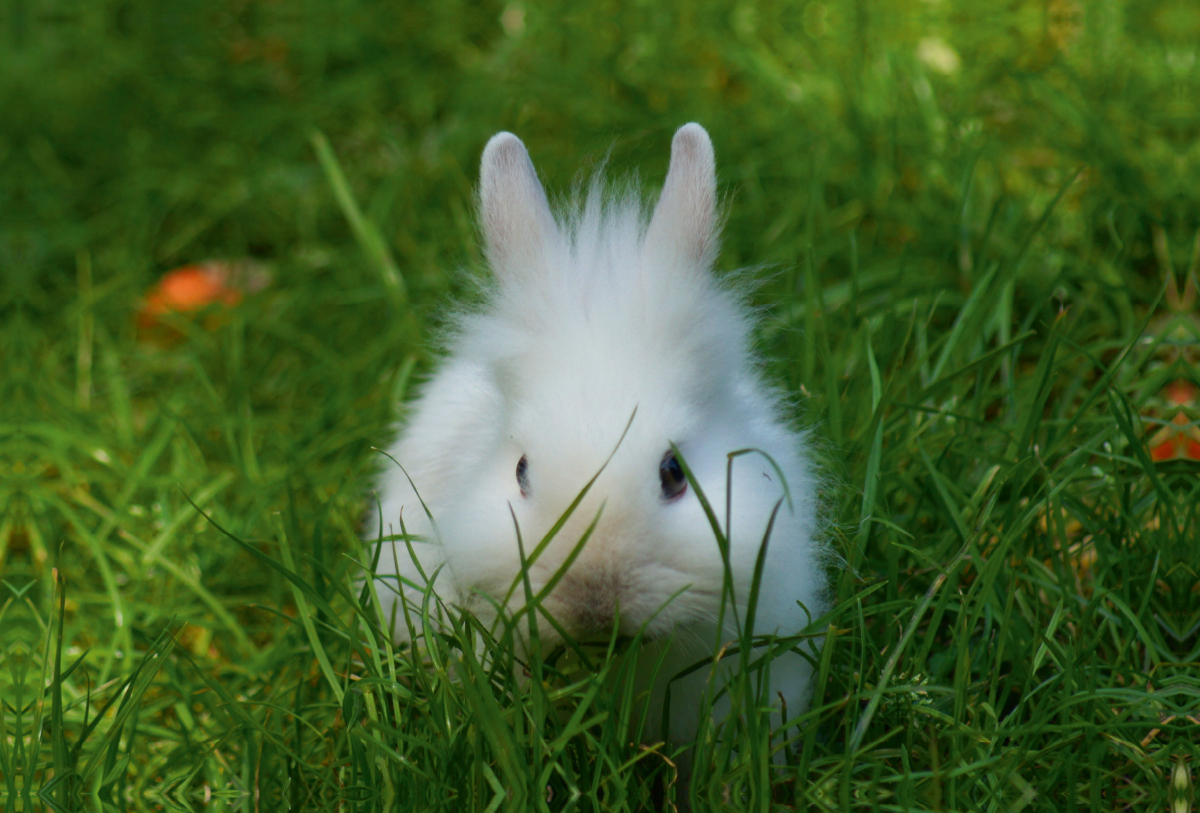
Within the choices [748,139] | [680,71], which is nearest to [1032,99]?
[748,139]

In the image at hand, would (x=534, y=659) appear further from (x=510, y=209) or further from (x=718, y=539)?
(x=510, y=209)

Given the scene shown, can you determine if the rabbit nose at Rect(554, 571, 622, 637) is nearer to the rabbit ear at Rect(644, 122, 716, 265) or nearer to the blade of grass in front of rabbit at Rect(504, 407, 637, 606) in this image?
the blade of grass in front of rabbit at Rect(504, 407, 637, 606)

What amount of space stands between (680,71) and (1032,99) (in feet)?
5.52

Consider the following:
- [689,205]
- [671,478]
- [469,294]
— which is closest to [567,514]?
[671,478]

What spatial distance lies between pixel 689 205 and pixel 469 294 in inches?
32.5

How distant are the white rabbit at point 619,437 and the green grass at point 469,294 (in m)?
0.19

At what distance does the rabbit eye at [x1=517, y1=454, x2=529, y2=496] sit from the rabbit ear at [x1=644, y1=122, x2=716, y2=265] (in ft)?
1.95

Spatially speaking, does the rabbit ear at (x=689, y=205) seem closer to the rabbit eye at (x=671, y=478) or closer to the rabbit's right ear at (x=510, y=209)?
the rabbit's right ear at (x=510, y=209)

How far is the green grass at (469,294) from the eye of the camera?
237 cm

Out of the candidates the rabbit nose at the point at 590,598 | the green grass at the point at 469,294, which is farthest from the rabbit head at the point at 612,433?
the green grass at the point at 469,294

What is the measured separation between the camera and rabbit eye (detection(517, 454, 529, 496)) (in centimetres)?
233

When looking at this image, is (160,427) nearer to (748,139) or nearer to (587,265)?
(587,265)

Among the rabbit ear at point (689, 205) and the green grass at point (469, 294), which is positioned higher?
the rabbit ear at point (689, 205)

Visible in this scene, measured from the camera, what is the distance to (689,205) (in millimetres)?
2611
